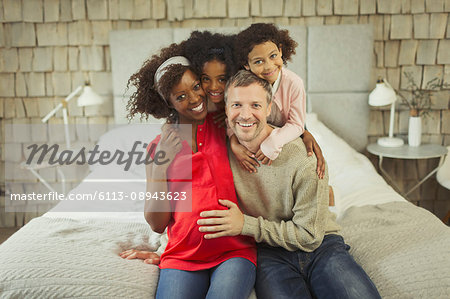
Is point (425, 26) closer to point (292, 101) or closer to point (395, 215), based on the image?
point (395, 215)

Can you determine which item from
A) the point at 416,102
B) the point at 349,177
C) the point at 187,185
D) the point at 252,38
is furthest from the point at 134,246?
the point at 416,102

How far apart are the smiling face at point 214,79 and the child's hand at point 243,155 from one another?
0.15m

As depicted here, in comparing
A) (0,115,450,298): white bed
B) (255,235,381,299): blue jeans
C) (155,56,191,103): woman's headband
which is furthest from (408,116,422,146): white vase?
(155,56,191,103): woman's headband

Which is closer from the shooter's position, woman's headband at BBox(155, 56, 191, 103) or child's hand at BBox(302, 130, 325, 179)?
woman's headband at BBox(155, 56, 191, 103)

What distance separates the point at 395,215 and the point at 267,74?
898 mm

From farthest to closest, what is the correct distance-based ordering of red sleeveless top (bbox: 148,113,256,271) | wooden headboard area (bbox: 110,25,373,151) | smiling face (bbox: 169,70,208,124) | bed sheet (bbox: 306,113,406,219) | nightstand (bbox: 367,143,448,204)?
wooden headboard area (bbox: 110,25,373,151), nightstand (bbox: 367,143,448,204), bed sheet (bbox: 306,113,406,219), red sleeveless top (bbox: 148,113,256,271), smiling face (bbox: 169,70,208,124)

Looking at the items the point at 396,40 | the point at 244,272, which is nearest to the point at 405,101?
the point at 396,40

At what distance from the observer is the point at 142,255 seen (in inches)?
46.9

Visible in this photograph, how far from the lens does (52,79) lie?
2.84 meters

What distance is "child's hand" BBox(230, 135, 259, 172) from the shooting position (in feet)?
3.55

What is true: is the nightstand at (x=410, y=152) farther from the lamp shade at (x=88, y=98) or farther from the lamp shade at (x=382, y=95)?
the lamp shade at (x=88, y=98)

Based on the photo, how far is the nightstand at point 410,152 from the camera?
2.52m

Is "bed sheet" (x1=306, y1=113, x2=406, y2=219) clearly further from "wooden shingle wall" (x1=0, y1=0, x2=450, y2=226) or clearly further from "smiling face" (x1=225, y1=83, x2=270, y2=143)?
"smiling face" (x1=225, y1=83, x2=270, y2=143)

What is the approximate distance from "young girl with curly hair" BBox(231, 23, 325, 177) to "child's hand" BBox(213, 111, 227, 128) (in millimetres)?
53
